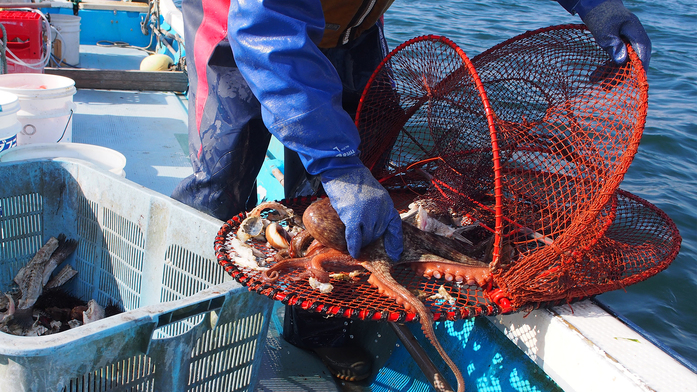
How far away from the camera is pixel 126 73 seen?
5.88 meters

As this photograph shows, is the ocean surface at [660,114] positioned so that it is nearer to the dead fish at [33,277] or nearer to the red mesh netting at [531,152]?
the red mesh netting at [531,152]

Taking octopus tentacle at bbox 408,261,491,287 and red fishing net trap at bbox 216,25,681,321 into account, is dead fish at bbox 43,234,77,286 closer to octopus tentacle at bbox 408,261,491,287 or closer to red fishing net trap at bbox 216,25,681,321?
red fishing net trap at bbox 216,25,681,321

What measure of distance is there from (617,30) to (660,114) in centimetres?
621

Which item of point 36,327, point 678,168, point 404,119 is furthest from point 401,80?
point 678,168

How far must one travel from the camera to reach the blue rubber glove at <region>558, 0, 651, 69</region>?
2225 mm

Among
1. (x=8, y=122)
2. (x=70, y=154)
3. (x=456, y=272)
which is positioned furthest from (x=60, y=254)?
(x=456, y=272)

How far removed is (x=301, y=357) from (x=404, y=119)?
147cm

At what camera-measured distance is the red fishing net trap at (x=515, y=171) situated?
5.90 ft

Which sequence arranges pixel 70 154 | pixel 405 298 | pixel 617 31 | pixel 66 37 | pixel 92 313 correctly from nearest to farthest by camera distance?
pixel 405 298 < pixel 617 31 < pixel 92 313 < pixel 70 154 < pixel 66 37

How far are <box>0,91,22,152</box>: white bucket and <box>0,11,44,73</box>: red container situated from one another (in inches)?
91.2

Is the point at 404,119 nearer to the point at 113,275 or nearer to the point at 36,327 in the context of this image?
the point at 113,275

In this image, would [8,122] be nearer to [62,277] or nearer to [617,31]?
[62,277]

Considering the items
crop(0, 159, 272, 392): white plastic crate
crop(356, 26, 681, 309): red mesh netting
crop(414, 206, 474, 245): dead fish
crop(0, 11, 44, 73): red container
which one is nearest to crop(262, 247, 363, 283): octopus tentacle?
crop(0, 159, 272, 392): white plastic crate

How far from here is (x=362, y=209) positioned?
202 centimetres
